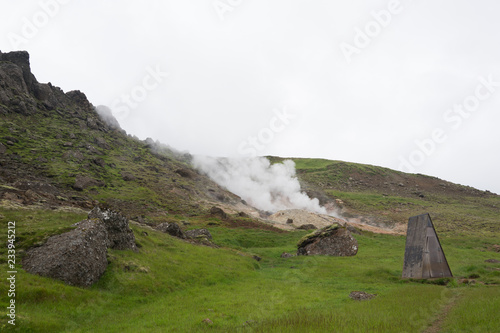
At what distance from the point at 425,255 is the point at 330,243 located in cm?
1818

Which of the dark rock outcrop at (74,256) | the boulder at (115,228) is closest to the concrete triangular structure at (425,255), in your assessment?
the boulder at (115,228)

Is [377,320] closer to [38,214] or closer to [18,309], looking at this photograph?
[18,309]

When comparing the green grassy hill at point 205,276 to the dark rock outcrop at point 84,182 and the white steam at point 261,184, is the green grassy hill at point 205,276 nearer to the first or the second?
the dark rock outcrop at point 84,182

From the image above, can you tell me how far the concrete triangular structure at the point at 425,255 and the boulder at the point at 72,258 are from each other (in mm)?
25030

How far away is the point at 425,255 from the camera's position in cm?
2303

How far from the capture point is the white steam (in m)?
102

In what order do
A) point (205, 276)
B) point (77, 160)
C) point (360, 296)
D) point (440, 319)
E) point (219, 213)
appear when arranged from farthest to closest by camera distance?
point (77, 160), point (219, 213), point (205, 276), point (360, 296), point (440, 319)

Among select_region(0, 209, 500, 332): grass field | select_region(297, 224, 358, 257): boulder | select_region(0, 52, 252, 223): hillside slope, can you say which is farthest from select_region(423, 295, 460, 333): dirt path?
select_region(0, 52, 252, 223): hillside slope

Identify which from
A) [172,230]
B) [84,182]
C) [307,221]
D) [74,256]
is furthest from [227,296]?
[84,182]

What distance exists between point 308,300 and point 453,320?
8.41 meters

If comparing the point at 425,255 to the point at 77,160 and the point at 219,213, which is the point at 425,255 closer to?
the point at 219,213

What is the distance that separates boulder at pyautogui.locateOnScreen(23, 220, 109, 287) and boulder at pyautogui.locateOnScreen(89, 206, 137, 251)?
320cm

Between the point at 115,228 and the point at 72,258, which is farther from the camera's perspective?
the point at 115,228

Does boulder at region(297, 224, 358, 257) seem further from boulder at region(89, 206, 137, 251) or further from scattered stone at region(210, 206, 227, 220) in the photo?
scattered stone at region(210, 206, 227, 220)
